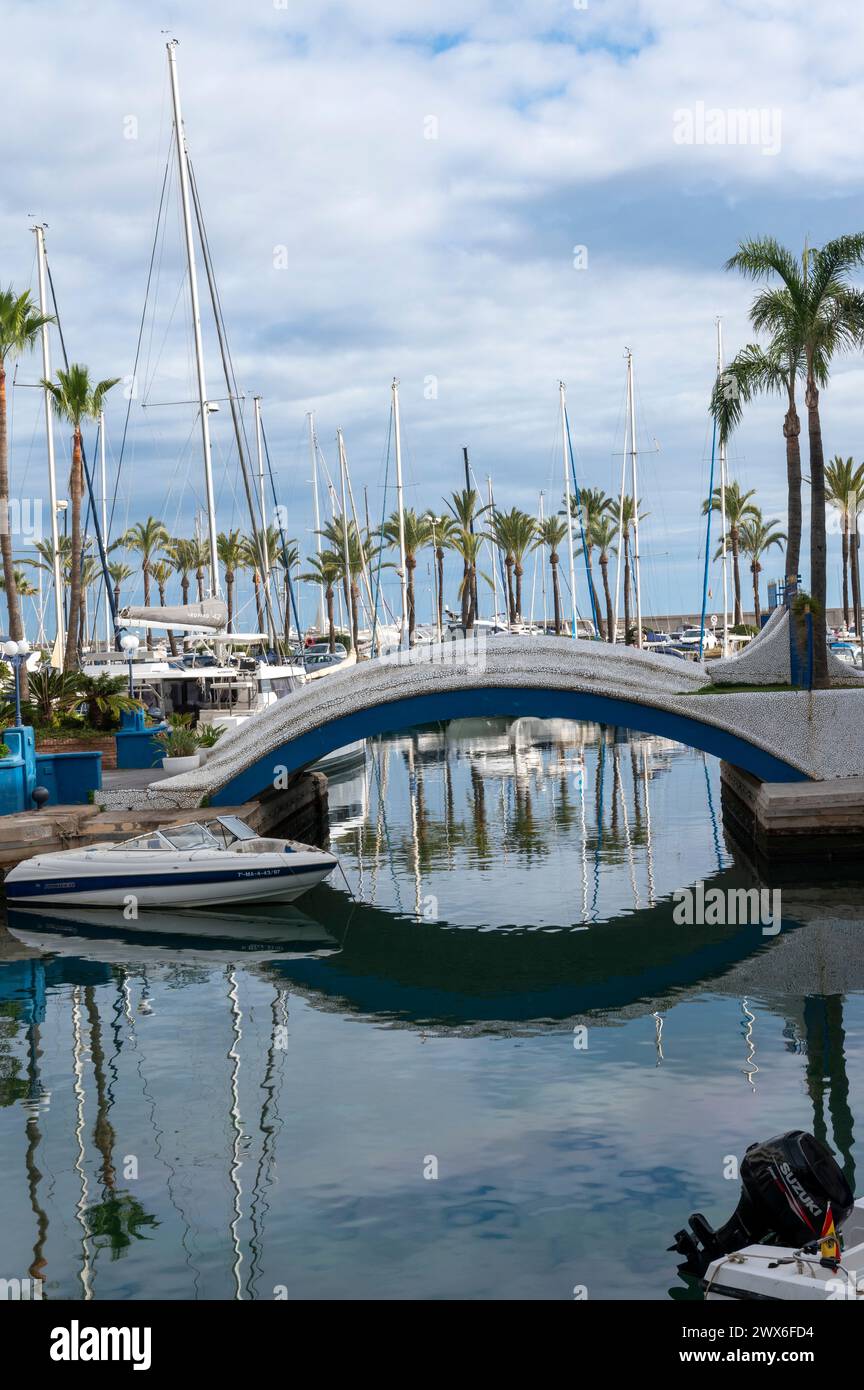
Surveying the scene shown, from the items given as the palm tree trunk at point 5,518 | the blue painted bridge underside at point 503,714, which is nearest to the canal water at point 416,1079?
the blue painted bridge underside at point 503,714

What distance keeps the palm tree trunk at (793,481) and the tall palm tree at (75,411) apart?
26720mm

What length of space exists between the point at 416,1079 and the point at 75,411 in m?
39.4

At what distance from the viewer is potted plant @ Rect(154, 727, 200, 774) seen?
112 ft

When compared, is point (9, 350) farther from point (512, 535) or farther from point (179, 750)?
point (512, 535)

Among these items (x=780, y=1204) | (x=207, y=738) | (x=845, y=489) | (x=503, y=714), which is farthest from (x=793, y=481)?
(x=845, y=489)

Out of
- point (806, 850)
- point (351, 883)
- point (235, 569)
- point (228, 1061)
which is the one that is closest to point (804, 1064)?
point (228, 1061)

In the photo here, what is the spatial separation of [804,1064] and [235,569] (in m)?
93.5

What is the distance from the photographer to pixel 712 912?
27.0 metres

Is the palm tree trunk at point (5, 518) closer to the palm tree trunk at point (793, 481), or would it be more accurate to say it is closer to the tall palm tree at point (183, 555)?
the palm tree trunk at point (793, 481)

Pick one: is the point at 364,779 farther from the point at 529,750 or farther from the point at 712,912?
the point at 712,912

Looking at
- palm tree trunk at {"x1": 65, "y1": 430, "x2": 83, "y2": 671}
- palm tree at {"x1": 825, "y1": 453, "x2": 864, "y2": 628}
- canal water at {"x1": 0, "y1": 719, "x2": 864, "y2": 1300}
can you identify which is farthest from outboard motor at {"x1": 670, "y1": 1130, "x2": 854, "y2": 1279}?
palm tree at {"x1": 825, "y1": 453, "x2": 864, "y2": 628}

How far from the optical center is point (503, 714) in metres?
32.4

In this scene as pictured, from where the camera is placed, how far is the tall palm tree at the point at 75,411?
163 ft

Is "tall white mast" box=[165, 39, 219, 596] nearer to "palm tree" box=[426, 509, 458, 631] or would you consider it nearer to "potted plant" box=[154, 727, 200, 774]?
"potted plant" box=[154, 727, 200, 774]
